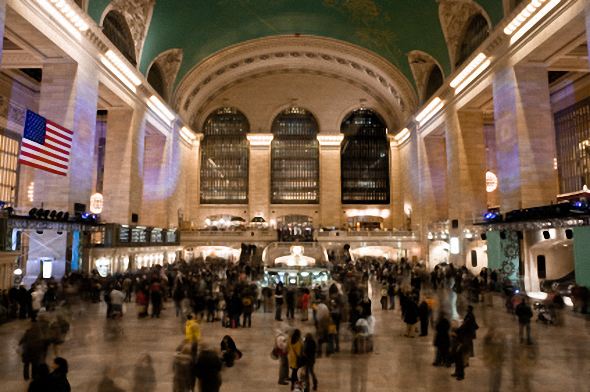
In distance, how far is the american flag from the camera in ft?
43.5

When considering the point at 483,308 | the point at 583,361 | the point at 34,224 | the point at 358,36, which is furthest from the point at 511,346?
the point at 358,36

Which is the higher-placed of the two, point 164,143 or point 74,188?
point 164,143

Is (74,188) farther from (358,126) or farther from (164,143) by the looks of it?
(358,126)

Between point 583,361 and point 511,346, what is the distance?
1.24 metres

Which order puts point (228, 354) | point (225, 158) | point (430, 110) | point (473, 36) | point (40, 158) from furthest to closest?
1. point (225, 158)
2. point (430, 110)
3. point (473, 36)
4. point (40, 158)
5. point (228, 354)

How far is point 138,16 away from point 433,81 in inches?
676

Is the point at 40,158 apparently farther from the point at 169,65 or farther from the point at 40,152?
the point at 169,65

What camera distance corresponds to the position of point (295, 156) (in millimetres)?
37625

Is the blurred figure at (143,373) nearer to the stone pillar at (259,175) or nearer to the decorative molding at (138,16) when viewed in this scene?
the decorative molding at (138,16)

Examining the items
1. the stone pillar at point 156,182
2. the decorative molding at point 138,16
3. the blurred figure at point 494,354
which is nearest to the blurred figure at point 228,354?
the blurred figure at point 494,354

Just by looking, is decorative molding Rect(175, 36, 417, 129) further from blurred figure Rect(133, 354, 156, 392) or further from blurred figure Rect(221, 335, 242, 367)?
blurred figure Rect(133, 354, 156, 392)

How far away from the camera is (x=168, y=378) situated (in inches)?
257

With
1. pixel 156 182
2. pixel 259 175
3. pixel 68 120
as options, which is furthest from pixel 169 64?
pixel 259 175

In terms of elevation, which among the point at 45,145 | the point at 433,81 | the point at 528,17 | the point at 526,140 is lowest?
the point at 45,145
